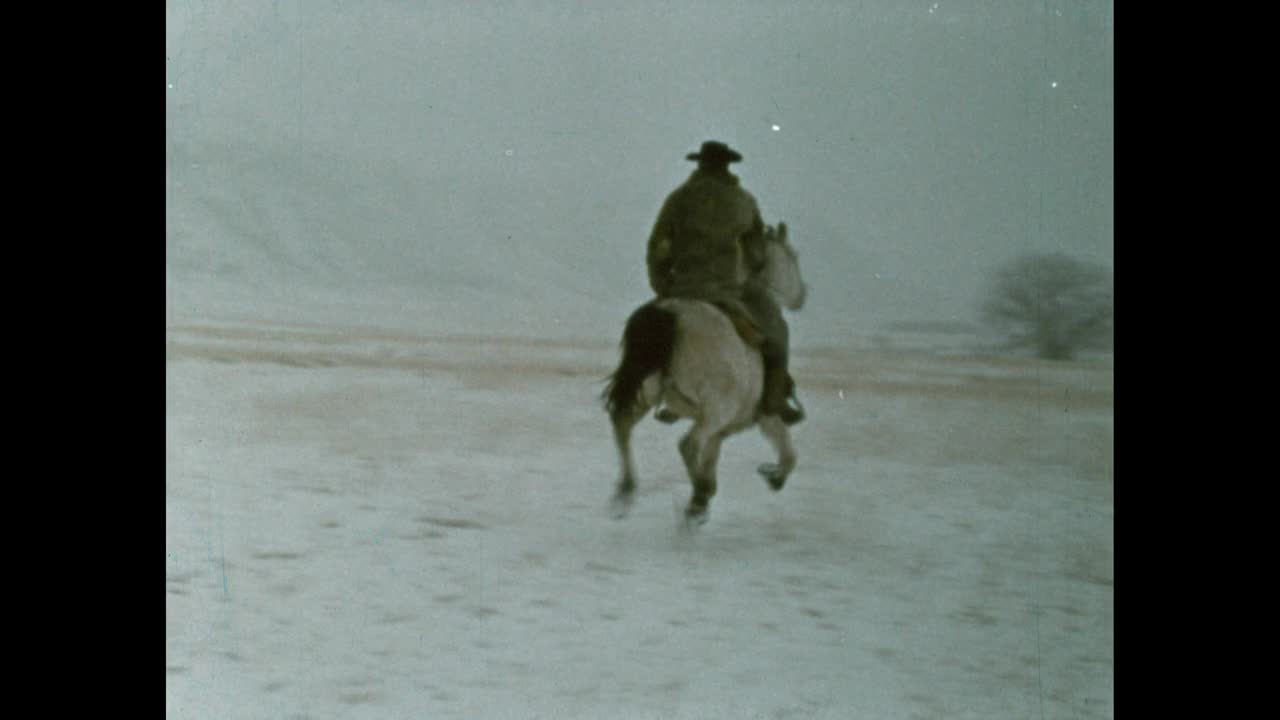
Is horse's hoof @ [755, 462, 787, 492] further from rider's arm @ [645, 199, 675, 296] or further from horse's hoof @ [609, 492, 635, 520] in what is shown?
rider's arm @ [645, 199, 675, 296]

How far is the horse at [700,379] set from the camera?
132 inches

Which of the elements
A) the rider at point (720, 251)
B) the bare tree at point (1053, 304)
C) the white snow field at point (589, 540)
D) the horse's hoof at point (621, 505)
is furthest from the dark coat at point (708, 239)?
the bare tree at point (1053, 304)

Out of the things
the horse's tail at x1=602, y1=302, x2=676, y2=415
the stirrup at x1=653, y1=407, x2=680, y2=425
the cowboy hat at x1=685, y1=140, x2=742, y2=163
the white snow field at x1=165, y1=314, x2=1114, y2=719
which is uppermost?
the cowboy hat at x1=685, y1=140, x2=742, y2=163

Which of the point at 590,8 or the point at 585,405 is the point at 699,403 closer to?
the point at 585,405

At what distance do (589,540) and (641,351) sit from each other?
2.00 ft

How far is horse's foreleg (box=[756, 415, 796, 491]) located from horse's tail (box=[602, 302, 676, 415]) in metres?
0.39

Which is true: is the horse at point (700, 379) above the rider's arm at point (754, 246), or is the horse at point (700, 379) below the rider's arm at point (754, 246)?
below

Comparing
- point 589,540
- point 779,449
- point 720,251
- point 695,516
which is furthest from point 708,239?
point 589,540

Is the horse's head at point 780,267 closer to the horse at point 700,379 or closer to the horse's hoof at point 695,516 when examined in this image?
the horse at point 700,379

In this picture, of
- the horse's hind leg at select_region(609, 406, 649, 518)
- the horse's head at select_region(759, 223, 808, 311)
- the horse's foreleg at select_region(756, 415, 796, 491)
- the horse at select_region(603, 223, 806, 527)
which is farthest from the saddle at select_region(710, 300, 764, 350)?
the horse's hind leg at select_region(609, 406, 649, 518)

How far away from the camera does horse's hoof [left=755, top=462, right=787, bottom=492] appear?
345 centimetres

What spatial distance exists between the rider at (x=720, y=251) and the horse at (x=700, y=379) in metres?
0.03

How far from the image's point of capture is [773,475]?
136 inches

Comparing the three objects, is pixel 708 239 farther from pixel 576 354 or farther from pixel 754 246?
pixel 576 354
